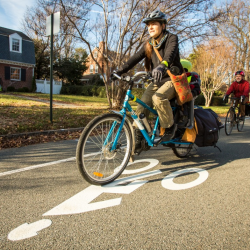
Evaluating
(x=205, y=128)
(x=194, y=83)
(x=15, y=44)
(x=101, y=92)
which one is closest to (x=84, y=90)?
(x=101, y=92)

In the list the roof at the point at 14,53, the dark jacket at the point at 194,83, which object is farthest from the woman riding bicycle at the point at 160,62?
the roof at the point at 14,53

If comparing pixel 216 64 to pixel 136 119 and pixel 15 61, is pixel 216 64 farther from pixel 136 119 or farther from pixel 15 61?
pixel 15 61

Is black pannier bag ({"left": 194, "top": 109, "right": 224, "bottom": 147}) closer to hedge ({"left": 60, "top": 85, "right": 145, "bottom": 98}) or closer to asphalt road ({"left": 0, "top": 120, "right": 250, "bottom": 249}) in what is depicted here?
asphalt road ({"left": 0, "top": 120, "right": 250, "bottom": 249})

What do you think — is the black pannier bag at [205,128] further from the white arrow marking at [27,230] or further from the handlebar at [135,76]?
the white arrow marking at [27,230]

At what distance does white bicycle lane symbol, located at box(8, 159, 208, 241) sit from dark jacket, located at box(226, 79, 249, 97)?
237 inches

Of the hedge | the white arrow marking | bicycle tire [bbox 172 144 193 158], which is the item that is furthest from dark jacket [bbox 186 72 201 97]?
the hedge

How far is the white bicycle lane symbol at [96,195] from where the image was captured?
2037 millimetres

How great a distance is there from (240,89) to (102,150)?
740cm

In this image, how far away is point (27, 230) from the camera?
6.63ft

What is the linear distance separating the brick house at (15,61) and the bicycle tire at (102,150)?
89.8ft

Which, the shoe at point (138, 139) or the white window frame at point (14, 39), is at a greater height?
the white window frame at point (14, 39)

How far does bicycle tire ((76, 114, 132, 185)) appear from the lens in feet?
9.30

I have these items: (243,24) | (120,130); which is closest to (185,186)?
(120,130)

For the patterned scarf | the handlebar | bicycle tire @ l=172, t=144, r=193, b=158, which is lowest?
bicycle tire @ l=172, t=144, r=193, b=158
